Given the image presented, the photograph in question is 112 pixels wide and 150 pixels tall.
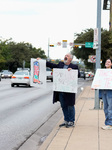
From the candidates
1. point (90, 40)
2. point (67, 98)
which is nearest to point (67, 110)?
point (67, 98)

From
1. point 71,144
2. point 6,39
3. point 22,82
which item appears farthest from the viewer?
point 6,39

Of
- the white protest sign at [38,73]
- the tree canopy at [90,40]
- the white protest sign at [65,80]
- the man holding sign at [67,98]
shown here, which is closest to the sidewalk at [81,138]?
the man holding sign at [67,98]

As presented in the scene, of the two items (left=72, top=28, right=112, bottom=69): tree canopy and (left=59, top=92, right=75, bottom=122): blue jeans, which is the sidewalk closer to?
(left=59, top=92, right=75, bottom=122): blue jeans

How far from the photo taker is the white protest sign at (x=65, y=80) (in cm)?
893

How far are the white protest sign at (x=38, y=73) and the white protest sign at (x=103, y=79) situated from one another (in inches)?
48.3

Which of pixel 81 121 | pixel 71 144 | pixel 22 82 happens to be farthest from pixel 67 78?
pixel 22 82

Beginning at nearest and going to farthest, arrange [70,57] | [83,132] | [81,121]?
[83,132] < [70,57] < [81,121]

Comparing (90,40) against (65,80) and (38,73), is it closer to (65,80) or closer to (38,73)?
(38,73)

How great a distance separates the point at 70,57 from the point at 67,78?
1.76 ft

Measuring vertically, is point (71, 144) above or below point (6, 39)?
below

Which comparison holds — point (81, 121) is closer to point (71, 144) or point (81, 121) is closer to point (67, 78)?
point (67, 78)

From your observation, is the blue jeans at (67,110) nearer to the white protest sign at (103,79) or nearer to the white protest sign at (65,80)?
the white protest sign at (65,80)

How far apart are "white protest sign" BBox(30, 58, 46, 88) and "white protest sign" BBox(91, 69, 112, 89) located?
4.02 ft

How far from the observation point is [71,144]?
22.6 ft
